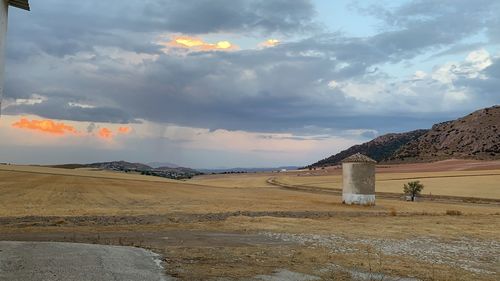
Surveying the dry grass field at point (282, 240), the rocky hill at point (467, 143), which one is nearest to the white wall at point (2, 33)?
the dry grass field at point (282, 240)

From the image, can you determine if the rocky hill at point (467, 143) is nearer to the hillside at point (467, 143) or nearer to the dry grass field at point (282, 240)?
the hillside at point (467, 143)

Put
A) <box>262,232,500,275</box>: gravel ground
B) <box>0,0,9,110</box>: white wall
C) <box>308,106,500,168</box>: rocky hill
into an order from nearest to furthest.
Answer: <box>0,0,9,110</box>: white wall
<box>262,232,500,275</box>: gravel ground
<box>308,106,500,168</box>: rocky hill

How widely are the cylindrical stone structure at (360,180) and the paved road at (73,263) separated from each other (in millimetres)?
38150

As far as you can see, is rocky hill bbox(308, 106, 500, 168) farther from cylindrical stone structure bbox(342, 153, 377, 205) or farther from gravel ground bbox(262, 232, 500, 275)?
gravel ground bbox(262, 232, 500, 275)

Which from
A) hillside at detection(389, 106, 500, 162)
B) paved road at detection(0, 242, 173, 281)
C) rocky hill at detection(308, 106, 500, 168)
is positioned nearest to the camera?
paved road at detection(0, 242, 173, 281)

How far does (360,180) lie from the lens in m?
51.5

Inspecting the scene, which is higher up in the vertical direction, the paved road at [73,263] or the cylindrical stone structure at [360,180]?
the cylindrical stone structure at [360,180]

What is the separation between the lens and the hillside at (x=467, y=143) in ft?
539

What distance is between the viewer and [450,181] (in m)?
98.3

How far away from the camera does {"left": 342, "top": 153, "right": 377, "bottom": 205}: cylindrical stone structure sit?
50781 mm

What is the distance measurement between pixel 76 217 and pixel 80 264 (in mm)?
21475

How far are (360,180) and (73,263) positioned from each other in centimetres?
4183

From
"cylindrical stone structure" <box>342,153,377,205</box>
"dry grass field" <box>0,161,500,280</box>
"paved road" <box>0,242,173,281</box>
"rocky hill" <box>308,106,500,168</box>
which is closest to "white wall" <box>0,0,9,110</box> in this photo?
"paved road" <box>0,242,173,281</box>

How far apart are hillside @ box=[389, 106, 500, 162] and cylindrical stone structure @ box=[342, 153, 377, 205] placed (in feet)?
386
